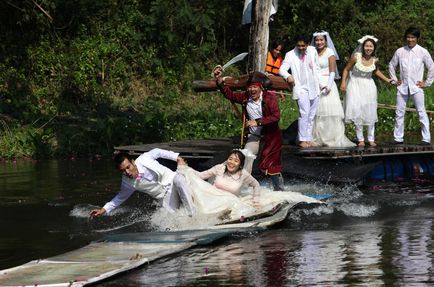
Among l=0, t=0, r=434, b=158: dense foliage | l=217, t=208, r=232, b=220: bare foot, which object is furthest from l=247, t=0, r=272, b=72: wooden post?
l=217, t=208, r=232, b=220: bare foot

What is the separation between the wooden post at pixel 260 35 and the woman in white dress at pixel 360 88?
1.46 meters

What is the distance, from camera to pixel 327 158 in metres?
16.5

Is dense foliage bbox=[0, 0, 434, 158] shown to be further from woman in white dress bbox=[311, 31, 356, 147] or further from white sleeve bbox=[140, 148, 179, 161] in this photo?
white sleeve bbox=[140, 148, 179, 161]

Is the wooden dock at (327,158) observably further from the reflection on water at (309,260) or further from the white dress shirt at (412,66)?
the reflection on water at (309,260)

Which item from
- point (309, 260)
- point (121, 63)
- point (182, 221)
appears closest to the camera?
point (309, 260)

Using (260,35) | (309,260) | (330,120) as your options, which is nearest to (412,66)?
(330,120)

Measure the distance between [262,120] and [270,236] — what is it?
2.52m

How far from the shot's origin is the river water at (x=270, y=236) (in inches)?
406

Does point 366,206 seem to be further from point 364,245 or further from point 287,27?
point 287,27

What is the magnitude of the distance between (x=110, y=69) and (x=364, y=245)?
14.5 meters

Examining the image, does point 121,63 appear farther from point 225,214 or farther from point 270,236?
point 270,236

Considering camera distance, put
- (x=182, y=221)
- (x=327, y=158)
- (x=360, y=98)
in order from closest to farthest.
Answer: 1. (x=182, y=221)
2. (x=327, y=158)
3. (x=360, y=98)

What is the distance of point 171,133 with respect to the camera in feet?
73.3

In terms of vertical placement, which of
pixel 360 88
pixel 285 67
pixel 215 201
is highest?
pixel 285 67
